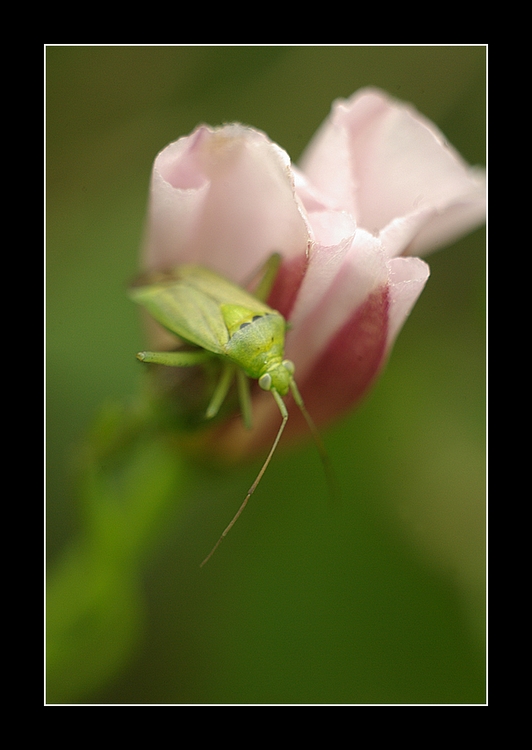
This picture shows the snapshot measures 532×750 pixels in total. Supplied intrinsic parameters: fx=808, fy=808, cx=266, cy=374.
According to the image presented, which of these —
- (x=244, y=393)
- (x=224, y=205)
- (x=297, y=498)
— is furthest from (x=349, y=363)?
(x=297, y=498)

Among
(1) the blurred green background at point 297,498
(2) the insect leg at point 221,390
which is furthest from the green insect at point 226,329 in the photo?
(1) the blurred green background at point 297,498

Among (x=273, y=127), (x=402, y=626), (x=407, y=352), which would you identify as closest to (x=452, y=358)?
(x=407, y=352)

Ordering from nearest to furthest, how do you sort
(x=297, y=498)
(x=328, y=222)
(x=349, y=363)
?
(x=328, y=222) → (x=349, y=363) → (x=297, y=498)

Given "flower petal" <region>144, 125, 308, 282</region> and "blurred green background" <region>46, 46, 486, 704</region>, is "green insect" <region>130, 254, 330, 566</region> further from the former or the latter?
"blurred green background" <region>46, 46, 486, 704</region>

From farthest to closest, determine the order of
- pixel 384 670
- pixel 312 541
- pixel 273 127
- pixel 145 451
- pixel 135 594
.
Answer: pixel 273 127, pixel 312 541, pixel 384 670, pixel 135 594, pixel 145 451

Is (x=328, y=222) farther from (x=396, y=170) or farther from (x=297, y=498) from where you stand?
(x=297, y=498)

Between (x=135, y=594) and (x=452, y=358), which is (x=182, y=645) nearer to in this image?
(x=135, y=594)

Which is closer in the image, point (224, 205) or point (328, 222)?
point (328, 222)

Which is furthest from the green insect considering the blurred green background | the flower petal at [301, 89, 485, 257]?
the blurred green background
